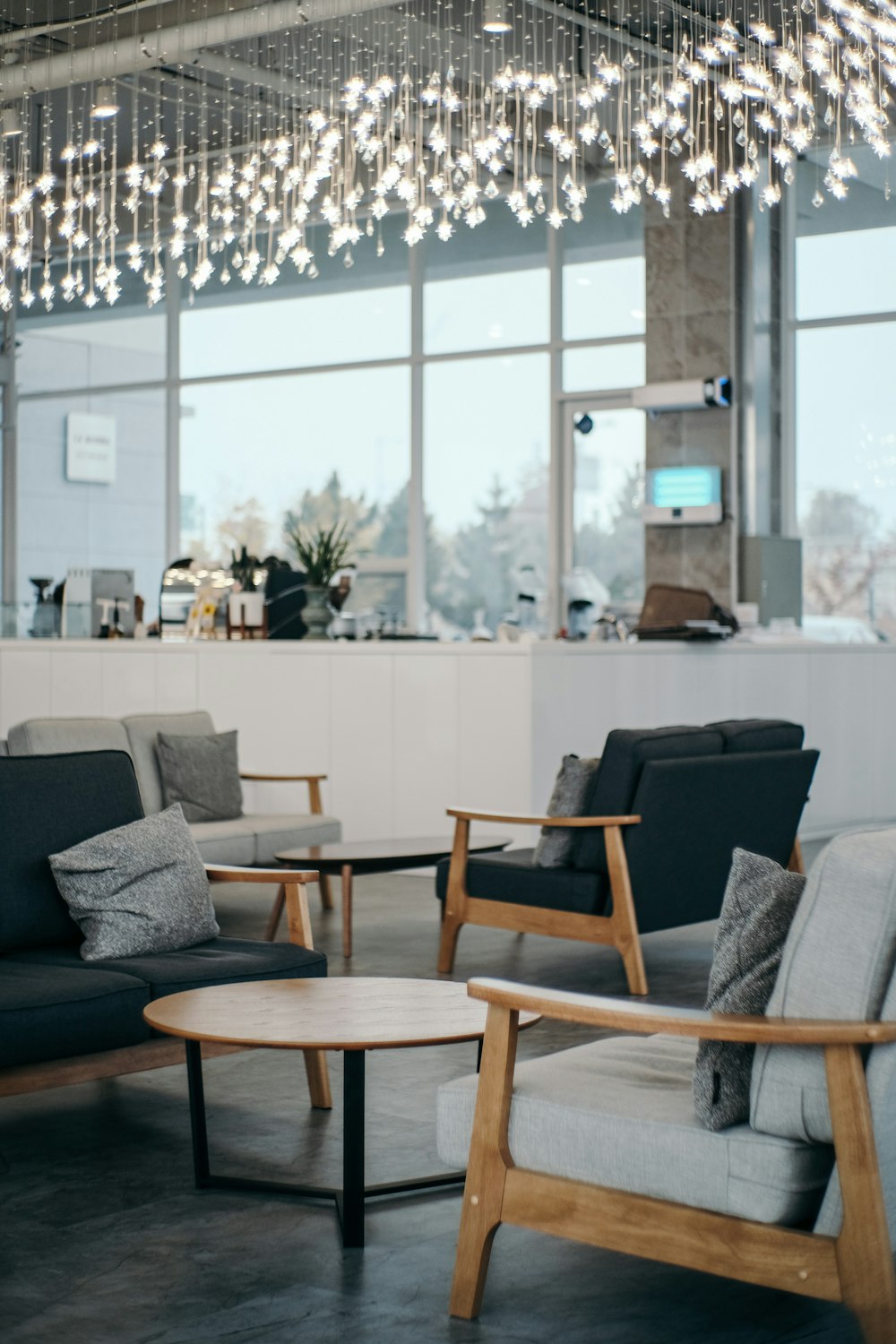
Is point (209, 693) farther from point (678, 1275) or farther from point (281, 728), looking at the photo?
point (678, 1275)

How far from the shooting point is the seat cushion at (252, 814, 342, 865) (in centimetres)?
693

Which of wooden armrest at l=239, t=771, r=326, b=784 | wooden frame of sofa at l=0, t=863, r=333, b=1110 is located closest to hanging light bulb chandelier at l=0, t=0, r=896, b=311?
wooden armrest at l=239, t=771, r=326, b=784

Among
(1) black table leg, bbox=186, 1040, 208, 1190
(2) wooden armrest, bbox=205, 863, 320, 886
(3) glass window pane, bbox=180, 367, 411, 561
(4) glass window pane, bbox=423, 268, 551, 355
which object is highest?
(4) glass window pane, bbox=423, 268, 551, 355

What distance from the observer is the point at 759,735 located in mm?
5859

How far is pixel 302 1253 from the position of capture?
3.02 m

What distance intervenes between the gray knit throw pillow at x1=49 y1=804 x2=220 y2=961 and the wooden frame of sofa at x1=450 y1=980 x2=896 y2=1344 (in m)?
1.55

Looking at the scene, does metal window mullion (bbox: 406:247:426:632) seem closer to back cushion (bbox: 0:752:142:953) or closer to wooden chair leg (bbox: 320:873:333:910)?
wooden chair leg (bbox: 320:873:333:910)

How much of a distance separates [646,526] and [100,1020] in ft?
30.4

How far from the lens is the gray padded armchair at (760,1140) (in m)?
2.39

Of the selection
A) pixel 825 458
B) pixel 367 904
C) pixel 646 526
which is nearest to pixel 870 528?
pixel 825 458

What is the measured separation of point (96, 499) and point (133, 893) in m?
13.2

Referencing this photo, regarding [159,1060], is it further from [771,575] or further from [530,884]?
[771,575]

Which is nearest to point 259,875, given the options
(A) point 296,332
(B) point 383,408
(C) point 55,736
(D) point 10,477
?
(C) point 55,736

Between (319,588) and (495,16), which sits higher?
(495,16)
